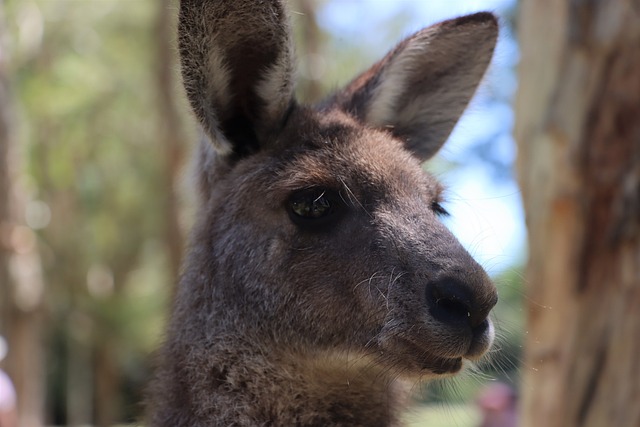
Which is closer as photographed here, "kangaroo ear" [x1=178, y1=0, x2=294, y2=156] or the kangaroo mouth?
the kangaroo mouth

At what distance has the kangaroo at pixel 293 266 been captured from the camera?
10.4 feet

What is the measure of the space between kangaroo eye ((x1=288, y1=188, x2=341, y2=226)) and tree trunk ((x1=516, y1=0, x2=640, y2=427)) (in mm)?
2116

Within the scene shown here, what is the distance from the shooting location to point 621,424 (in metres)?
4.73

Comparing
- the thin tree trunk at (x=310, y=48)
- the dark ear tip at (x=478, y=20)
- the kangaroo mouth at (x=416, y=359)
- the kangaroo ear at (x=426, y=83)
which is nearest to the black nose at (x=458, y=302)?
the kangaroo mouth at (x=416, y=359)

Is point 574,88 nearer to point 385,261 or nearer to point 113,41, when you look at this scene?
point 385,261

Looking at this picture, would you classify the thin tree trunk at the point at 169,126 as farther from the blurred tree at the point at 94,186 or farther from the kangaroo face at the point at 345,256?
the kangaroo face at the point at 345,256

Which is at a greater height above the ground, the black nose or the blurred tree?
the black nose

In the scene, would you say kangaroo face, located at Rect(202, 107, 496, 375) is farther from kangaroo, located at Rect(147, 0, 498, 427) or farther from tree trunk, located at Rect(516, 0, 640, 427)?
tree trunk, located at Rect(516, 0, 640, 427)

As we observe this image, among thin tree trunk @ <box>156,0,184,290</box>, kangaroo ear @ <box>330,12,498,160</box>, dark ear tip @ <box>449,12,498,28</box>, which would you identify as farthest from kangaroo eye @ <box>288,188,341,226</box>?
thin tree trunk @ <box>156,0,184,290</box>

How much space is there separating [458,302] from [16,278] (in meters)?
11.5

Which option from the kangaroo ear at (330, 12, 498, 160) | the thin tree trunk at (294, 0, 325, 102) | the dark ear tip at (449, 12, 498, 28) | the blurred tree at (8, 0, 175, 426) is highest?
the dark ear tip at (449, 12, 498, 28)

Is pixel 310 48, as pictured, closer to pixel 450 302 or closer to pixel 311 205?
pixel 311 205

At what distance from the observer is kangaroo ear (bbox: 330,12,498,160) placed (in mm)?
4180

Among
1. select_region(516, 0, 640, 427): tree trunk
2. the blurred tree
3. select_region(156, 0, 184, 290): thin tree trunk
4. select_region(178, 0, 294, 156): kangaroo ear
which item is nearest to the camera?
select_region(178, 0, 294, 156): kangaroo ear
